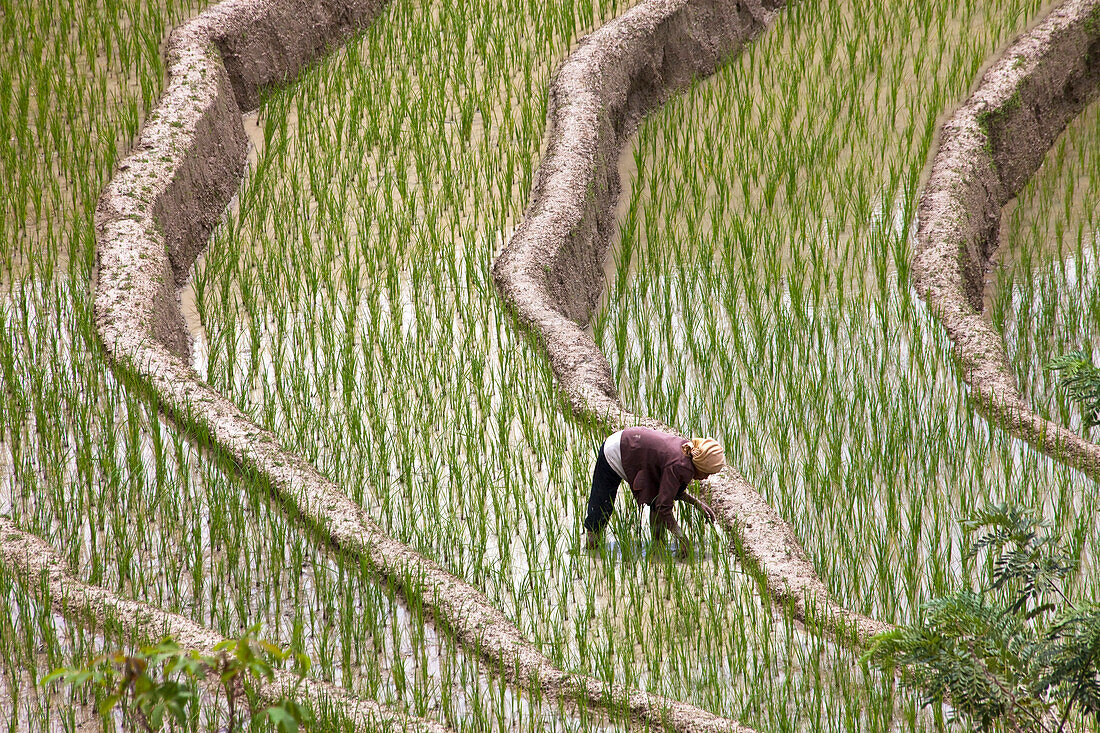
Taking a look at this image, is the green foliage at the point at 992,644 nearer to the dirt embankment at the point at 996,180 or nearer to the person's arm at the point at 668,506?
the person's arm at the point at 668,506

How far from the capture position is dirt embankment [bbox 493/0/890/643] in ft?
11.1

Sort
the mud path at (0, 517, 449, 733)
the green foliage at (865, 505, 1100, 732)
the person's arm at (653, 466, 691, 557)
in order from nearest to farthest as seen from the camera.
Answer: the green foliage at (865, 505, 1100, 732) → the mud path at (0, 517, 449, 733) → the person's arm at (653, 466, 691, 557)

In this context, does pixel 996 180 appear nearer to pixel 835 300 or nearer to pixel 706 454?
pixel 835 300

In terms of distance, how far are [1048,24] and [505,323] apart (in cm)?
458

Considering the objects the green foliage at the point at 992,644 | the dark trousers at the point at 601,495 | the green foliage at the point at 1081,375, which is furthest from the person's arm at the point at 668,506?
the green foliage at the point at 1081,375

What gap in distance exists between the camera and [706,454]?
11.1 ft

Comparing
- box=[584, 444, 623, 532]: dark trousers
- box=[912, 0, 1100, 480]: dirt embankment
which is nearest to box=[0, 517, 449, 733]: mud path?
box=[584, 444, 623, 532]: dark trousers

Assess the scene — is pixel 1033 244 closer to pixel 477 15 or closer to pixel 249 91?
pixel 477 15

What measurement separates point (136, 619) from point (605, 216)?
3.54 m

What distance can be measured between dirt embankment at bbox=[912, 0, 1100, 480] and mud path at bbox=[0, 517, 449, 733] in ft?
8.81

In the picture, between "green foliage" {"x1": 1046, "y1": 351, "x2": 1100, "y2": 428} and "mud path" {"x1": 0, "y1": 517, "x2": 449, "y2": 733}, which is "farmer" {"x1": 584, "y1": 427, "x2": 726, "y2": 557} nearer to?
"mud path" {"x1": 0, "y1": 517, "x2": 449, "y2": 733}

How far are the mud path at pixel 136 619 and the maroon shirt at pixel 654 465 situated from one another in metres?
1.06

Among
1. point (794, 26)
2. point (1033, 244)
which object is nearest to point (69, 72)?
point (794, 26)

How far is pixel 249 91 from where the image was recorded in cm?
636
